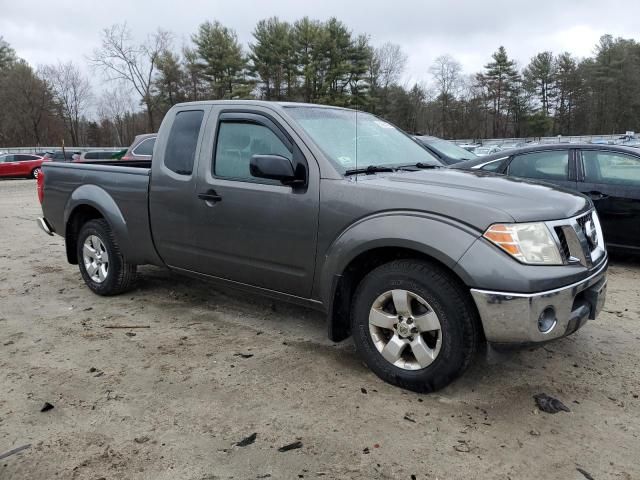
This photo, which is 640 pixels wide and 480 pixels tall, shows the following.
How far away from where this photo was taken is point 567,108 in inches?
2837

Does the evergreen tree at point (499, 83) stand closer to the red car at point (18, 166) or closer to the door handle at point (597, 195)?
the red car at point (18, 166)

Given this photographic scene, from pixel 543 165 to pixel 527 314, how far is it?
15.0 ft

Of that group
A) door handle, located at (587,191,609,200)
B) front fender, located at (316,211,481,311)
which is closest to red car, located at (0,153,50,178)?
door handle, located at (587,191,609,200)

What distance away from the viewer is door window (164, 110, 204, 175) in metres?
4.30

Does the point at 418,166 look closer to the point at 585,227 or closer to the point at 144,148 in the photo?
the point at 585,227

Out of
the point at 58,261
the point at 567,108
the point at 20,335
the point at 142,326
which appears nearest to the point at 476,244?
the point at 142,326

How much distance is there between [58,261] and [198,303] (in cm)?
307

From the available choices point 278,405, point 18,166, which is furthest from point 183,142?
point 18,166

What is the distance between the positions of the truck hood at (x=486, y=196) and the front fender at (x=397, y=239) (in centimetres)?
8

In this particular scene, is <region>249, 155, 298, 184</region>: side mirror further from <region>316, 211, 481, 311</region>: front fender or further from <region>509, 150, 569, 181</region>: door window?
<region>509, 150, 569, 181</region>: door window

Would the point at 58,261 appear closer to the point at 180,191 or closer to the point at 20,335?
the point at 20,335

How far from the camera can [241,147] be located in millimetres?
4027

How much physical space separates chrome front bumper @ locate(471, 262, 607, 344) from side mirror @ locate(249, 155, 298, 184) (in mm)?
1397

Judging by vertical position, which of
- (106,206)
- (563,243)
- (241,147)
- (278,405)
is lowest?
(278,405)
